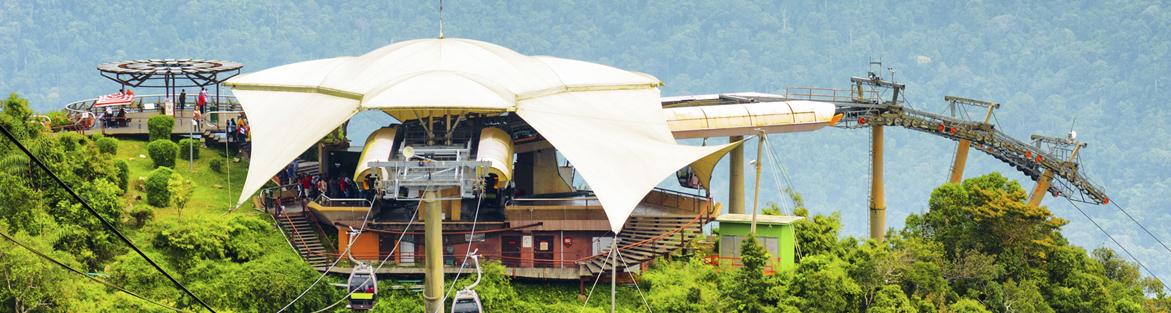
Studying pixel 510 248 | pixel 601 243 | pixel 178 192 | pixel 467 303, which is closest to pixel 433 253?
pixel 467 303

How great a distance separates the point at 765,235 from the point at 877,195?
16286mm

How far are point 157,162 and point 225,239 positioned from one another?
1141 centimetres

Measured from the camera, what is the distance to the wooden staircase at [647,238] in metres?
46.8

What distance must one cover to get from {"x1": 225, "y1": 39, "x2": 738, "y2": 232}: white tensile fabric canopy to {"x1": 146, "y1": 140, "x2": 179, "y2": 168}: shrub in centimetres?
493

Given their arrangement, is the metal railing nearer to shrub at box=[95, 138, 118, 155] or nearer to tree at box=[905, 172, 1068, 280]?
shrub at box=[95, 138, 118, 155]

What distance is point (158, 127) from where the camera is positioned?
57.1 m

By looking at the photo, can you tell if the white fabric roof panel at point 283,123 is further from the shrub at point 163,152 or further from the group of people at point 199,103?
the group of people at point 199,103

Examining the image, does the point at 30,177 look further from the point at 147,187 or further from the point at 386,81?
the point at 386,81

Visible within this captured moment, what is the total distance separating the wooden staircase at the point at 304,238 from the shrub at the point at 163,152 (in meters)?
7.92

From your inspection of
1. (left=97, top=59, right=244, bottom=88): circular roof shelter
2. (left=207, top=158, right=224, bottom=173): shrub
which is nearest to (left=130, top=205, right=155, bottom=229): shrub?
(left=207, top=158, right=224, bottom=173): shrub

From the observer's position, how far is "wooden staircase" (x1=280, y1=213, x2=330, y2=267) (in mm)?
46594

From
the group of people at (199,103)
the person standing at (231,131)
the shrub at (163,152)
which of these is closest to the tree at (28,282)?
the shrub at (163,152)

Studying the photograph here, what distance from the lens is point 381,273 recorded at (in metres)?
45.7

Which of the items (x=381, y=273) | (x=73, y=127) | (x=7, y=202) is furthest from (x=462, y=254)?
(x=73, y=127)
